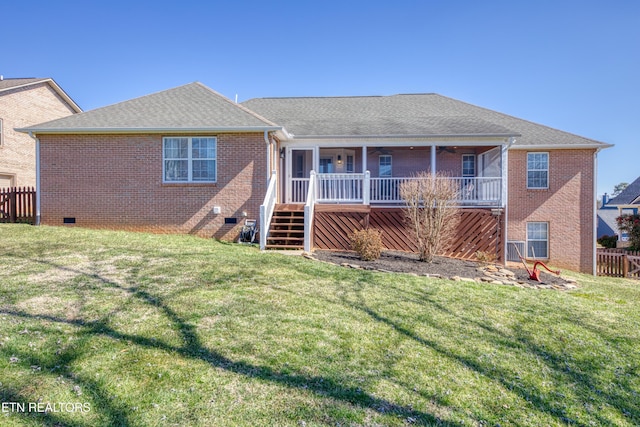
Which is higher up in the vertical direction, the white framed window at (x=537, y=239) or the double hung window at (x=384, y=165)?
the double hung window at (x=384, y=165)

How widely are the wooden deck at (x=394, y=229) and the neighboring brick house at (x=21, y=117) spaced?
1593cm

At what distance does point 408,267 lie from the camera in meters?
9.02

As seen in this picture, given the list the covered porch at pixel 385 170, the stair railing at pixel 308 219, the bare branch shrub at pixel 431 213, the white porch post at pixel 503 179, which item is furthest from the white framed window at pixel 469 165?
the stair railing at pixel 308 219

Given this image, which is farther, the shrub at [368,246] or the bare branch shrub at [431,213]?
the bare branch shrub at [431,213]

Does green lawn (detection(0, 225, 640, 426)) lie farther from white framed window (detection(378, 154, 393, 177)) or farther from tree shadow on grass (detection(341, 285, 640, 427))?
white framed window (detection(378, 154, 393, 177))

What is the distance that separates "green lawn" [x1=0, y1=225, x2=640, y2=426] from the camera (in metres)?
3.13

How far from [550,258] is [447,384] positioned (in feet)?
45.7

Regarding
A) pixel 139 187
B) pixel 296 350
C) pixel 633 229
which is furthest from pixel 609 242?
pixel 139 187

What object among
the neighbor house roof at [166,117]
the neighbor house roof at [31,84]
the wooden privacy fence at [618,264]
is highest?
the neighbor house roof at [31,84]

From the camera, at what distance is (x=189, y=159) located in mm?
11938

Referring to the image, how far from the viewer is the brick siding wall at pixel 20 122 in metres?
17.6

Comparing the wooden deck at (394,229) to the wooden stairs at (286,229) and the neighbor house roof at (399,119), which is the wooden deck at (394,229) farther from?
the neighbor house roof at (399,119)

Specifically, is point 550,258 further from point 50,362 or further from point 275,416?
point 50,362

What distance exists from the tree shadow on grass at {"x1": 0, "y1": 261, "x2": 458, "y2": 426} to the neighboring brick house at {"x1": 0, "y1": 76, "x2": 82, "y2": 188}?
1710 cm
